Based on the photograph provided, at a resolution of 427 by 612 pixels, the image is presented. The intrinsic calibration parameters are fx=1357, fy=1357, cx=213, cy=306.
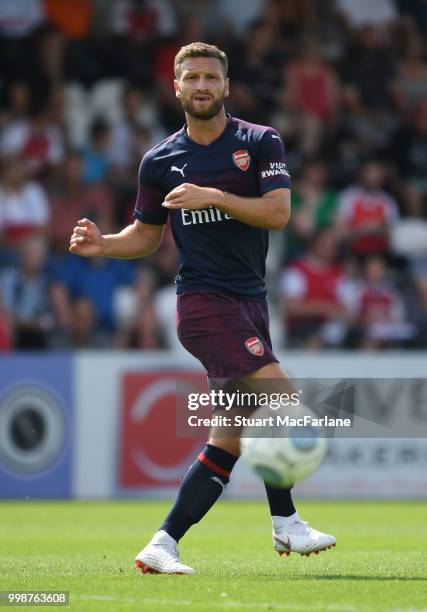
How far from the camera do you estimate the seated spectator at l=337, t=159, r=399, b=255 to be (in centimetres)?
1517

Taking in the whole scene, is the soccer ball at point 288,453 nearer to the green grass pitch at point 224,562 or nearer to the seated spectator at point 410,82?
the green grass pitch at point 224,562

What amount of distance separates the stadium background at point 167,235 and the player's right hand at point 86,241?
260 inches

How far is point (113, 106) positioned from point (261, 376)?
10.7 m

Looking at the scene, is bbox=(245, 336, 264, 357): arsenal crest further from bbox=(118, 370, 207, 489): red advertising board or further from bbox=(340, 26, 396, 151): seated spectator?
bbox=(340, 26, 396, 151): seated spectator

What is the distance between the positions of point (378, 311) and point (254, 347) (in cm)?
832

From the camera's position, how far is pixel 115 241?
6746 mm

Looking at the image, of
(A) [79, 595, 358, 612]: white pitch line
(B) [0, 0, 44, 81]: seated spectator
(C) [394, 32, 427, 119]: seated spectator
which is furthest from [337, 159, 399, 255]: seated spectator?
(A) [79, 595, 358, 612]: white pitch line

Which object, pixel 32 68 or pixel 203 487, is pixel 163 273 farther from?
pixel 203 487

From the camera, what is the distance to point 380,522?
404 inches

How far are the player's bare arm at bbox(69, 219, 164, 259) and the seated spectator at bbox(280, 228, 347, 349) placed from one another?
730 cm

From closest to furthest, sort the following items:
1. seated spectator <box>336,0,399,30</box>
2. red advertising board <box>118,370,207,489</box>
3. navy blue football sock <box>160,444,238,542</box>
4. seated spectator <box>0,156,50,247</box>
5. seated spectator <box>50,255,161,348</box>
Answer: navy blue football sock <box>160,444,238,542</box>
red advertising board <box>118,370,207,489</box>
seated spectator <box>50,255,161,348</box>
seated spectator <box>0,156,50,247</box>
seated spectator <box>336,0,399,30</box>

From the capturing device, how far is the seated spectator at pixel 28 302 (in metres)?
13.4

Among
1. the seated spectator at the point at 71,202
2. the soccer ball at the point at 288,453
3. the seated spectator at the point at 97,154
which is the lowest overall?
the soccer ball at the point at 288,453

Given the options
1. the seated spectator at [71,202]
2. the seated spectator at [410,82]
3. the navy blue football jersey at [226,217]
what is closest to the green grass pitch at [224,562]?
the navy blue football jersey at [226,217]
